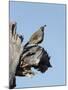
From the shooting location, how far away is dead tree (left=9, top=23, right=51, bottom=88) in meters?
2.14

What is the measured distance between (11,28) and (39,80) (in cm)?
54

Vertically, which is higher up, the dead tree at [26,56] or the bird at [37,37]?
the bird at [37,37]

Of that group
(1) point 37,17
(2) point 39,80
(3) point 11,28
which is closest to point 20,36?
(3) point 11,28

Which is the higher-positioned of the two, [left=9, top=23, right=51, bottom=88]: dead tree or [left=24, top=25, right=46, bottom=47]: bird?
[left=24, top=25, right=46, bottom=47]: bird

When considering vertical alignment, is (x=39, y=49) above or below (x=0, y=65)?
above

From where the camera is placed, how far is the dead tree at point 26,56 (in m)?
2.14

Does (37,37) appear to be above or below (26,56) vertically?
above

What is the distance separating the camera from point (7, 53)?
213cm

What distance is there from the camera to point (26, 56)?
A: 7.15 ft

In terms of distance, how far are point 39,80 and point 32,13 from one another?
0.62m

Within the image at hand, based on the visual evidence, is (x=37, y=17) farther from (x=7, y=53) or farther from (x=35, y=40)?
(x=7, y=53)

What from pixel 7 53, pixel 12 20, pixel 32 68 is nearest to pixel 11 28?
pixel 12 20

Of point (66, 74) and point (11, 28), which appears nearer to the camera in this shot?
point (11, 28)

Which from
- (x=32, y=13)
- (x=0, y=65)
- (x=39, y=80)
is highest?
(x=32, y=13)
